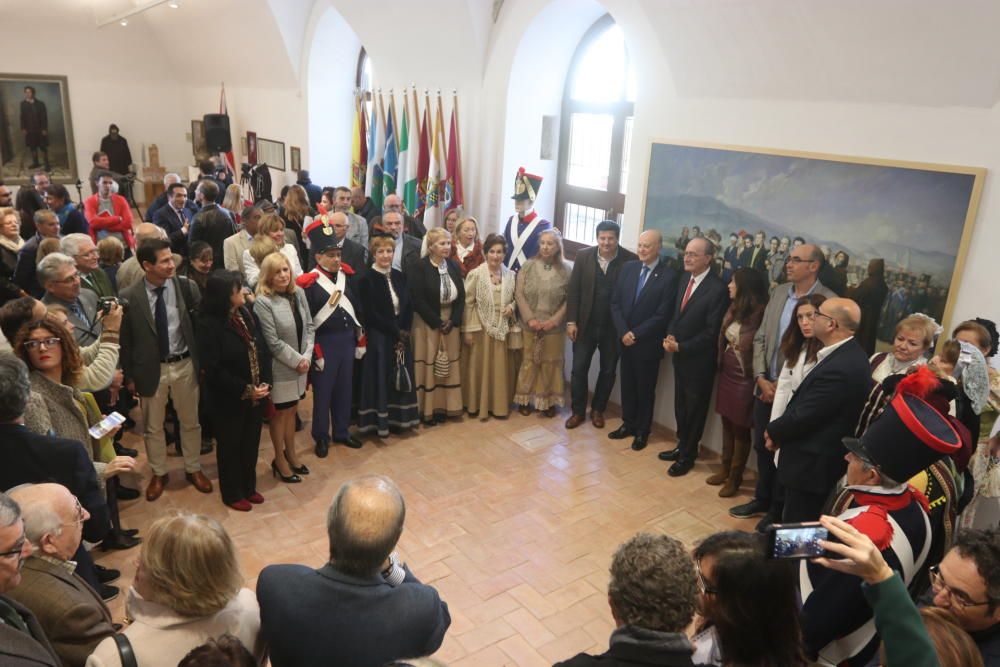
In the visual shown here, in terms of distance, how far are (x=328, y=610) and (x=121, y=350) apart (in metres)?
2.97

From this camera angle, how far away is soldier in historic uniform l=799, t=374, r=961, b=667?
216 centimetres

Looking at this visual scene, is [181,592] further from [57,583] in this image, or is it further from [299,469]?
[299,469]

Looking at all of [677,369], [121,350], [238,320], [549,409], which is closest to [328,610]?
[238,320]

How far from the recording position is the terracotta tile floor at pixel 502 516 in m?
3.55

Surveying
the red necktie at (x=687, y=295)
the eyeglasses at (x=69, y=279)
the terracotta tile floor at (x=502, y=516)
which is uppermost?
the eyeglasses at (x=69, y=279)

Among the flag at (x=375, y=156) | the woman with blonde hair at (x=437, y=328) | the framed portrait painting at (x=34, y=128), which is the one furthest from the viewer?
the framed portrait painting at (x=34, y=128)

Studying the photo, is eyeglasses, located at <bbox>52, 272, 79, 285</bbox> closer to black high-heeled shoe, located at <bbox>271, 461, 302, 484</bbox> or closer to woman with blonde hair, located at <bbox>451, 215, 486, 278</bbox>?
black high-heeled shoe, located at <bbox>271, 461, 302, 484</bbox>

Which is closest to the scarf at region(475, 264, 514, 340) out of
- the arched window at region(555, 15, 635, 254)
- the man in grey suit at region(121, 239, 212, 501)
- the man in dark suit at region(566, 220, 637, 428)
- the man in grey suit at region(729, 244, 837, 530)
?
the man in dark suit at region(566, 220, 637, 428)

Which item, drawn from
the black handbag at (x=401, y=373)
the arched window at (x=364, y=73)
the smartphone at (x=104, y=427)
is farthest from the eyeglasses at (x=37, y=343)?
the arched window at (x=364, y=73)

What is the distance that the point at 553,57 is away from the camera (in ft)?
22.7

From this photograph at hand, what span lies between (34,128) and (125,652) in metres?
15.0

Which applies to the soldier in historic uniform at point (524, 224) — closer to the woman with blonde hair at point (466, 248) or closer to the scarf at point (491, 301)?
the woman with blonde hair at point (466, 248)

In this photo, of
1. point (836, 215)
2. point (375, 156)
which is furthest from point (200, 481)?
point (375, 156)

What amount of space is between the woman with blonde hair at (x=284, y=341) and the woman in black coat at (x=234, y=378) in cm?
9
